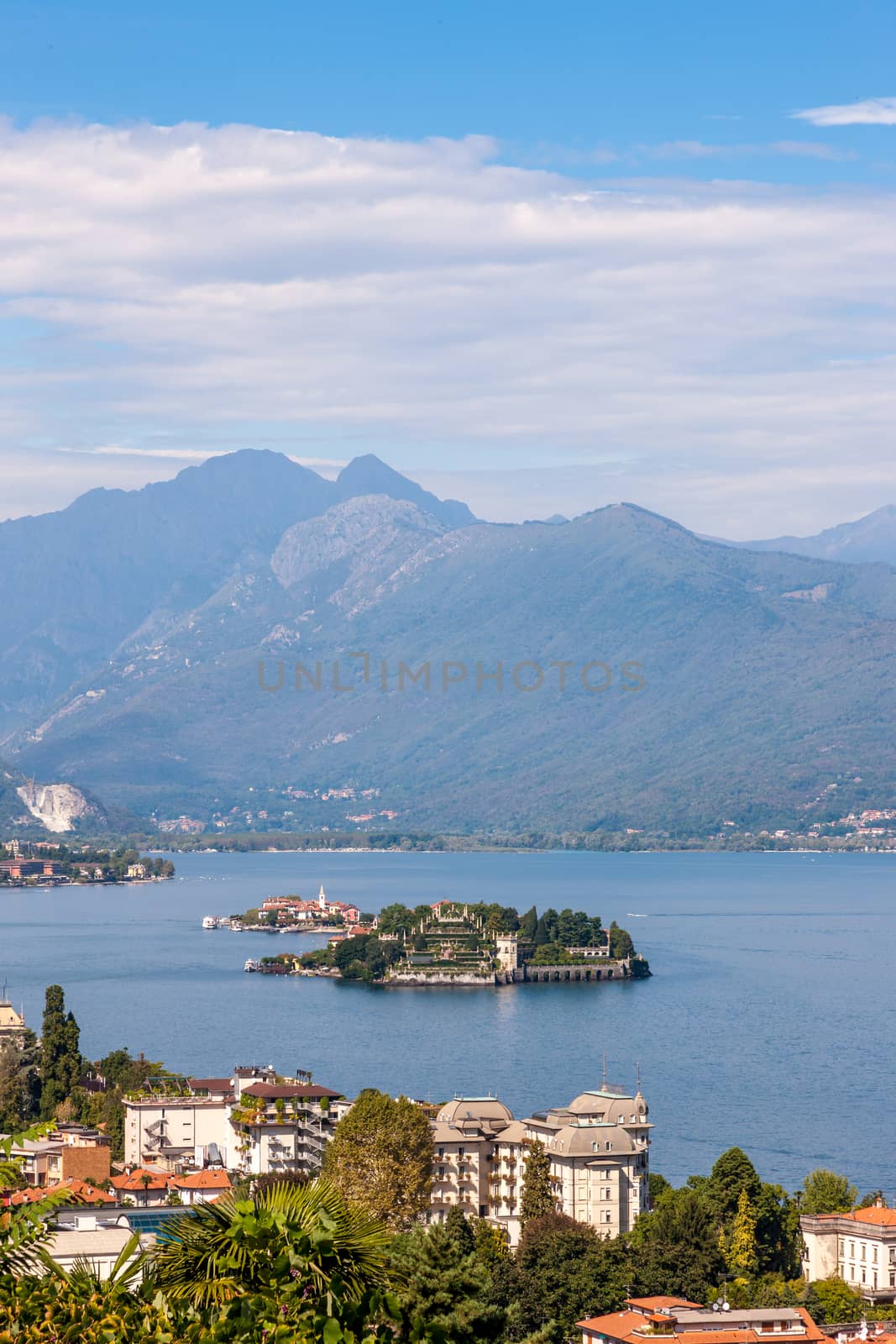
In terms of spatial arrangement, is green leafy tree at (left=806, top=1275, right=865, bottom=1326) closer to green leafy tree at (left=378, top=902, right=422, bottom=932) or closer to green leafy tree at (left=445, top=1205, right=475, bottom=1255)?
green leafy tree at (left=445, top=1205, right=475, bottom=1255)

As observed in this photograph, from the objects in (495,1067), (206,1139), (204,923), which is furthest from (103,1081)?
(204,923)

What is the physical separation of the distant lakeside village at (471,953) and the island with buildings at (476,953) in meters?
0.03

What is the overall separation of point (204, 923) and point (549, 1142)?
240 ft

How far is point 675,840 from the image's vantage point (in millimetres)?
195750

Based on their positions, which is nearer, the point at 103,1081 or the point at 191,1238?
the point at 191,1238

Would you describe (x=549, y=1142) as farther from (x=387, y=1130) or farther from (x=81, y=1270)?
(x=81, y=1270)

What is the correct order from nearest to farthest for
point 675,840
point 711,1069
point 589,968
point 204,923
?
point 711,1069 < point 589,968 < point 204,923 < point 675,840

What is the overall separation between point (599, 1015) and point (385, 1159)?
124ft

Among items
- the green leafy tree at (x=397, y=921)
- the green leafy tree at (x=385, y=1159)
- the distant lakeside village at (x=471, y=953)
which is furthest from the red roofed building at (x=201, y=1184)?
the green leafy tree at (x=397, y=921)

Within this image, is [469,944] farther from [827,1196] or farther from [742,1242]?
[742,1242]

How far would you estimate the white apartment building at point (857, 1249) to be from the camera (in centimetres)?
2670

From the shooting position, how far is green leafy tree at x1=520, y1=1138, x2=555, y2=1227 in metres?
29.1

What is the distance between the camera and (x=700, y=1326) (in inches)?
869

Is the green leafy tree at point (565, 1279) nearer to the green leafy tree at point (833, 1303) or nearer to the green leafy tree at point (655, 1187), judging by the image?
the green leafy tree at point (833, 1303)
